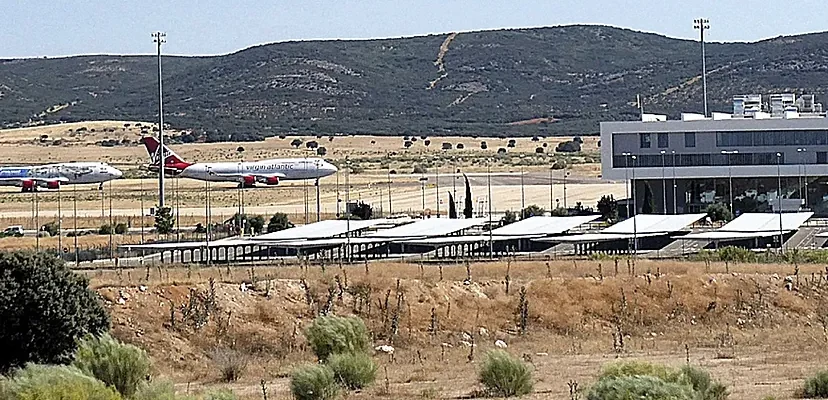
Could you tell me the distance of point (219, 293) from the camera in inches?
1620

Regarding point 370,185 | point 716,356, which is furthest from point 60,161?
point 716,356

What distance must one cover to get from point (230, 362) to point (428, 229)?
103ft

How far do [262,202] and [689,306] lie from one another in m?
68.1

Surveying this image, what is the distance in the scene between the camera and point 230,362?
3472 cm

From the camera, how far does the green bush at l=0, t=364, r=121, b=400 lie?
1928 centimetres

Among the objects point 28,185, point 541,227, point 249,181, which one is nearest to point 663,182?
point 541,227

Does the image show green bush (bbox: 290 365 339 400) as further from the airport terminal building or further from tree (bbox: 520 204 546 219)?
the airport terminal building

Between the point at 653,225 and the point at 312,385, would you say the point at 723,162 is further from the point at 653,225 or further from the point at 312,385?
the point at 312,385

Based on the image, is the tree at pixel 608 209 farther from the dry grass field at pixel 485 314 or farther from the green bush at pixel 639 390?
the green bush at pixel 639 390

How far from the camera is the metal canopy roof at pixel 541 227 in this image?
61906 millimetres

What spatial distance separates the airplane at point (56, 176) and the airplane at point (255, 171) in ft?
18.7

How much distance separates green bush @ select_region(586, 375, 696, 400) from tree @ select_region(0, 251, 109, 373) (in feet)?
44.2

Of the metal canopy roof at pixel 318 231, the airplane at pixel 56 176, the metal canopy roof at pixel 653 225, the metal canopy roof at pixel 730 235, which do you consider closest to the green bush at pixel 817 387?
the metal canopy roof at pixel 730 235

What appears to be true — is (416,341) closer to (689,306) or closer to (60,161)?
(689,306)
